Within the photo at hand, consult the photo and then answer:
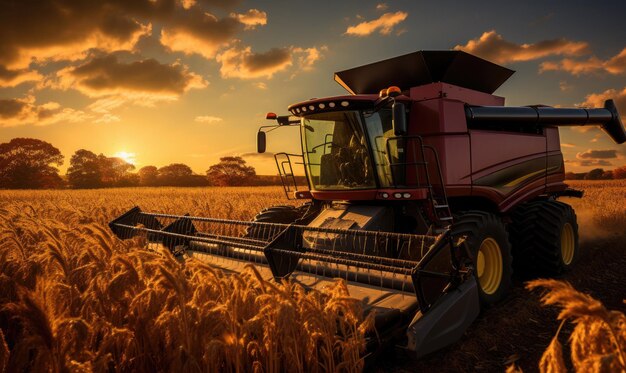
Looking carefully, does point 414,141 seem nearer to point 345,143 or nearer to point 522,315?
point 345,143

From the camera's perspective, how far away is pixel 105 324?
88.7 inches

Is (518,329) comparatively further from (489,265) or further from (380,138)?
(380,138)

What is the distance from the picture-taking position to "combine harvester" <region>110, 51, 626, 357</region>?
3.62m

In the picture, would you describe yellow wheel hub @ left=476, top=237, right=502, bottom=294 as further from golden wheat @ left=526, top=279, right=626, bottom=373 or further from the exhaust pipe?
golden wheat @ left=526, top=279, right=626, bottom=373

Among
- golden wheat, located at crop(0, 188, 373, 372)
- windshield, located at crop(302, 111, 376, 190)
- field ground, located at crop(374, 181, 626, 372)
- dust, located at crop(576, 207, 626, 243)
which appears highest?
windshield, located at crop(302, 111, 376, 190)

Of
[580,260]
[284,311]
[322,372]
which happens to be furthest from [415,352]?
[580,260]

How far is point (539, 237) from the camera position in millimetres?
5859

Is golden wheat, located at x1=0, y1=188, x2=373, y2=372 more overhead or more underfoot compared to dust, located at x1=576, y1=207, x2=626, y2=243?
more overhead

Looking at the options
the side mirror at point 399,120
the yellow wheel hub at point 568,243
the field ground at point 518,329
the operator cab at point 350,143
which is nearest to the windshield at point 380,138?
the operator cab at point 350,143

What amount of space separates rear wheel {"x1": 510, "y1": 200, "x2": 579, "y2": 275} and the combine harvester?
0.6 inches

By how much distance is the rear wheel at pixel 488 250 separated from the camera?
4.39 metres

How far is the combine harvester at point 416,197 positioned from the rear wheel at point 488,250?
1cm

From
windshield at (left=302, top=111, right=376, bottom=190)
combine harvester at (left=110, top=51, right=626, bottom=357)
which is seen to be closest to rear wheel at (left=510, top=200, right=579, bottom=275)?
combine harvester at (left=110, top=51, right=626, bottom=357)

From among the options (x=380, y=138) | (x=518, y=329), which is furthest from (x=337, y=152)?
(x=518, y=329)
